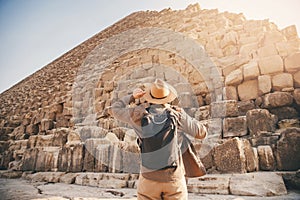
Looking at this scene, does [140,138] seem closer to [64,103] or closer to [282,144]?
[282,144]

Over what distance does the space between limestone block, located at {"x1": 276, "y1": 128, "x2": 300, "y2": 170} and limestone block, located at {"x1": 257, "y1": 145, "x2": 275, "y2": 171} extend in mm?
72

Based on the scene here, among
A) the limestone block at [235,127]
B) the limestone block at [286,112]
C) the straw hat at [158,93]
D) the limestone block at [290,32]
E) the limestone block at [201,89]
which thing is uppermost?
the limestone block at [290,32]

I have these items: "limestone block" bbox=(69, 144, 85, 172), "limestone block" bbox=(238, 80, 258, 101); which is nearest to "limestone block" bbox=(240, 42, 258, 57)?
"limestone block" bbox=(238, 80, 258, 101)

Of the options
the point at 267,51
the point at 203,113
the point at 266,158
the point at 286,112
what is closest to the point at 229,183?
the point at 266,158

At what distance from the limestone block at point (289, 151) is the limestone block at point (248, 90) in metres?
1.66

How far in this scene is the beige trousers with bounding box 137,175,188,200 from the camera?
58.6 inches

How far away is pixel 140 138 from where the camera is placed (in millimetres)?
1641

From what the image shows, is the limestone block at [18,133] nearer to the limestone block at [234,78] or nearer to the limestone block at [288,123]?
the limestone block at [234,78]

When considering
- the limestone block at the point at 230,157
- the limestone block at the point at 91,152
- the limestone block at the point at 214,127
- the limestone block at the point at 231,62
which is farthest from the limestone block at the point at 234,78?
the limestone block at the point at 91,152

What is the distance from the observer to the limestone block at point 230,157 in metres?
2.96

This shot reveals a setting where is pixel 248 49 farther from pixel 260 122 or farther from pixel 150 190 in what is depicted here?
pixel 150 190

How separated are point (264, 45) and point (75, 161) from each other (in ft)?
15.9

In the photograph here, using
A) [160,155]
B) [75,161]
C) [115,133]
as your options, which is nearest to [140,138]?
[160,155]

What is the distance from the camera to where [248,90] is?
469 centimetres
